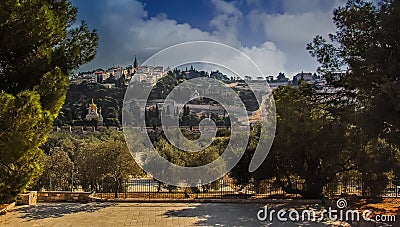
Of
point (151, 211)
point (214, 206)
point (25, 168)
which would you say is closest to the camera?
point (25, 168)

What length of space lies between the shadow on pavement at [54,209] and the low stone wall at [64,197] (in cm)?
36

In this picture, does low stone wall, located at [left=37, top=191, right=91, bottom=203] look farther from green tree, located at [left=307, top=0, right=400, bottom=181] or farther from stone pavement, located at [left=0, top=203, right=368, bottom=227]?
green tree, located at [left=307, top=0, right=400, bottom=181]

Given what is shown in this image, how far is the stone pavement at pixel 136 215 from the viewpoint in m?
8.47

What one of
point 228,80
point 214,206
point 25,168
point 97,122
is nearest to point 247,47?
point 228,80

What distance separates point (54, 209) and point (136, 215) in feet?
7.36

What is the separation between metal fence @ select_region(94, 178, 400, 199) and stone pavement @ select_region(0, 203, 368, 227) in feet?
4.75

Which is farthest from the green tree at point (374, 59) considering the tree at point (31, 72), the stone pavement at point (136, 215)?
the tree at point (31, 72)

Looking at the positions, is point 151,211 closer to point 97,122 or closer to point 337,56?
point 337,56

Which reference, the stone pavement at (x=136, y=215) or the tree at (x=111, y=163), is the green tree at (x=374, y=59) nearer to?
the stone pavement at (x=136, y=215)

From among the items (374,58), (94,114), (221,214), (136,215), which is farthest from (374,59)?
(94,114)

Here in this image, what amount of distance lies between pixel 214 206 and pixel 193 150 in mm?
4172

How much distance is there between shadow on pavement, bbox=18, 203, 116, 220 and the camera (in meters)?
9.15

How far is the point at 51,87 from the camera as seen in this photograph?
24.2 feet

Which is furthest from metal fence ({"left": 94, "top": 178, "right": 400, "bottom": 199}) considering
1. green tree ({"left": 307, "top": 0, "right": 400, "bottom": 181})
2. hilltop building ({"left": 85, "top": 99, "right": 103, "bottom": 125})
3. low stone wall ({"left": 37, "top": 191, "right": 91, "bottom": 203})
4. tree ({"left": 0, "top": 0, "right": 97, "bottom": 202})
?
hilltop building ({"left": 85, "top": 99, "right": 103, "bottom": 125})
